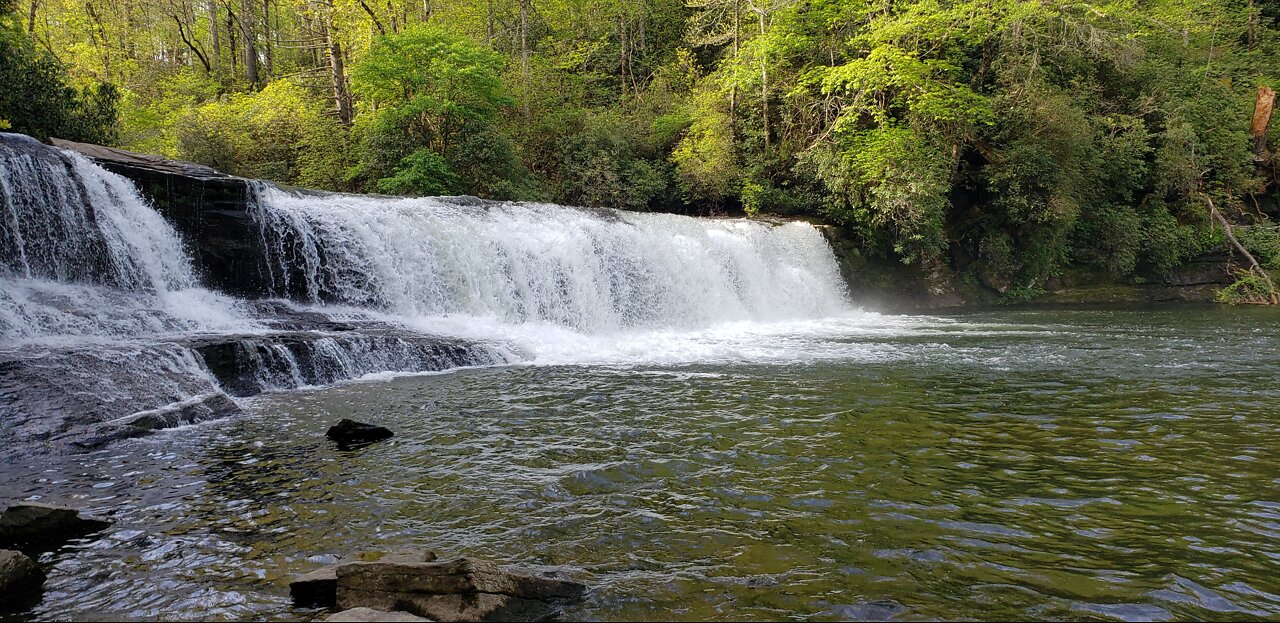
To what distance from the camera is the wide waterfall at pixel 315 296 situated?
6898 mm

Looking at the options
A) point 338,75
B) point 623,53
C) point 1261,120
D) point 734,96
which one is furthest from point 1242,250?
point 338,75

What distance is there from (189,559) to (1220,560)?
5.14 meters

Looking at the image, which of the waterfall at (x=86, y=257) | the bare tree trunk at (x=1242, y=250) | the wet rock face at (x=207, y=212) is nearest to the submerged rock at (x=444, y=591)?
the waterfall at (x=86, y=257)

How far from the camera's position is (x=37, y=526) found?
3.66m

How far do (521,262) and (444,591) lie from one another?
34.8 feet

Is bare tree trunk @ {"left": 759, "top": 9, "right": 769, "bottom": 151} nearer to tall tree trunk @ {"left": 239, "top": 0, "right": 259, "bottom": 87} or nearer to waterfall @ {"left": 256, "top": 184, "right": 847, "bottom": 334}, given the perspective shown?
waterfall @ {"left": 256, "top": 184, "right": 847, "bottom": 334}

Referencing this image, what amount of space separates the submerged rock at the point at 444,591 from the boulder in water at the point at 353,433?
116 inches

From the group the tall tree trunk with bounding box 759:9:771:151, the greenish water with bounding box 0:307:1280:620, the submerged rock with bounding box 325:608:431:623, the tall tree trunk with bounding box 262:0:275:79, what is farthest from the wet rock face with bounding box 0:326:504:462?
the tall tree trunk with bounding box 262:0:275:79

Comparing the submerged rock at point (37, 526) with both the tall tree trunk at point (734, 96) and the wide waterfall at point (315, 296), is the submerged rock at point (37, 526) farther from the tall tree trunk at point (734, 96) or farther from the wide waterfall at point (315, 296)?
the tall tree trunk at point (734, 96)

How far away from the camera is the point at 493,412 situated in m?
6.79

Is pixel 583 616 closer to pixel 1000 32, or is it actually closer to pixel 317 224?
pixel 317 224

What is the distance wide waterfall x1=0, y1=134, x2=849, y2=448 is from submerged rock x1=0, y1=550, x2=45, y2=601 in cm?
286

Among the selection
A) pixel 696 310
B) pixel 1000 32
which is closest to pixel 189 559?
pixel 696 310

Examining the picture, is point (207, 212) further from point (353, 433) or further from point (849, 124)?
point (849, 124)
